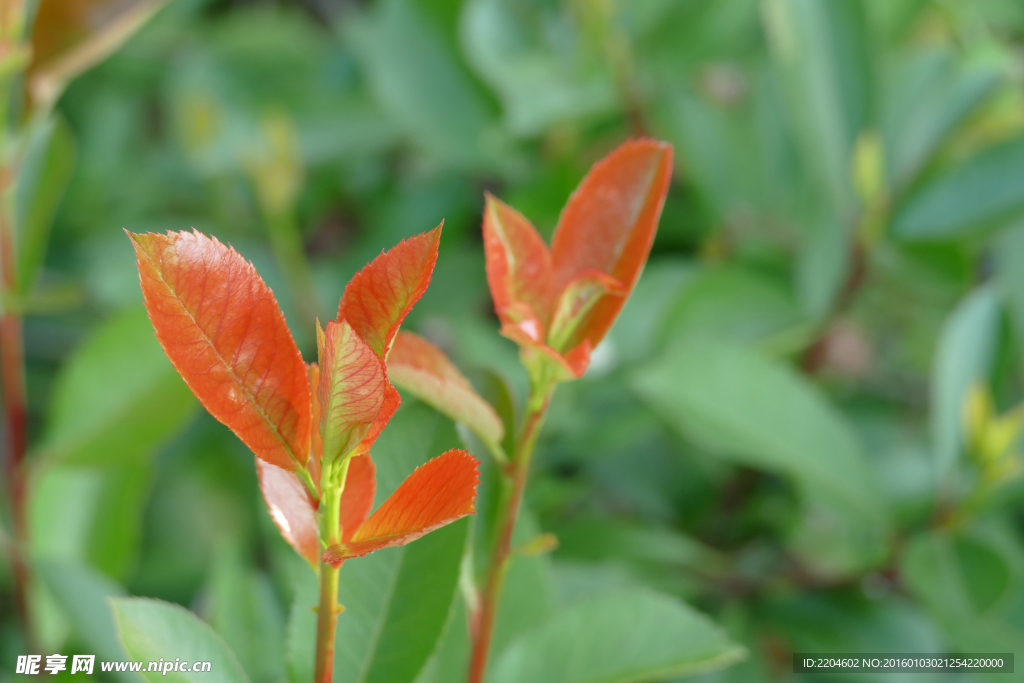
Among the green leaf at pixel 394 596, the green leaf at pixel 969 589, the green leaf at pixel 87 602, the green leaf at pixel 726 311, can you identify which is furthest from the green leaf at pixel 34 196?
the green leaf at pixel 969 589

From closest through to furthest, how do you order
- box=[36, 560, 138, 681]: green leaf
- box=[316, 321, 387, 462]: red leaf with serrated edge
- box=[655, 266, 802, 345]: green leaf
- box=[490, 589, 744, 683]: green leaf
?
box=[316, 321, 387, 462]: red leaf with serrated edge < box=[490, 589, 744, 683]: green leaf < box=[36, 560, 138, 681]: green leaf < box=[655, 266, 802, 345]: green leaf

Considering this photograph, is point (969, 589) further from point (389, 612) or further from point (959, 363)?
point (389, 612)

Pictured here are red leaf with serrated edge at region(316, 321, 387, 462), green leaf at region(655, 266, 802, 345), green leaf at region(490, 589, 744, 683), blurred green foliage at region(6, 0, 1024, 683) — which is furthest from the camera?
green leaf at region(655, 266, 802, 345)

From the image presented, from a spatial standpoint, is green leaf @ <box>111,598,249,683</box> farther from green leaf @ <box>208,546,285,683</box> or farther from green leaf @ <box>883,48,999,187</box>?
green leaf @ <box>883,48,999,187</box>

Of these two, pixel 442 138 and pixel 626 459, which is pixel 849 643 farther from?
pixel 442 138

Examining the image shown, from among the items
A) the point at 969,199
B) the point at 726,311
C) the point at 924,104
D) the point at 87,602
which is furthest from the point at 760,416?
the point at 87,602

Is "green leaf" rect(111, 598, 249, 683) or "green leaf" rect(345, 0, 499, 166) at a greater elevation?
"green leaf" rect(345, 0, 499, 166)

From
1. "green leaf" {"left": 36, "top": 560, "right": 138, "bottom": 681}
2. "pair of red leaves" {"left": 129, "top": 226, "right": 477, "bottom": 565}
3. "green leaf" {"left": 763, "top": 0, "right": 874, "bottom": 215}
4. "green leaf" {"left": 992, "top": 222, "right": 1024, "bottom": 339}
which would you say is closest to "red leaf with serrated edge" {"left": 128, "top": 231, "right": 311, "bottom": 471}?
"pair of red leaves" {"left": 129, "top": 226, "right": 477, "bottom": 565}

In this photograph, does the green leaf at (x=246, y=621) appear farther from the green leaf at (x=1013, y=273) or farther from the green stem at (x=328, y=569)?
the green leaf at (x=1013, y=273)
